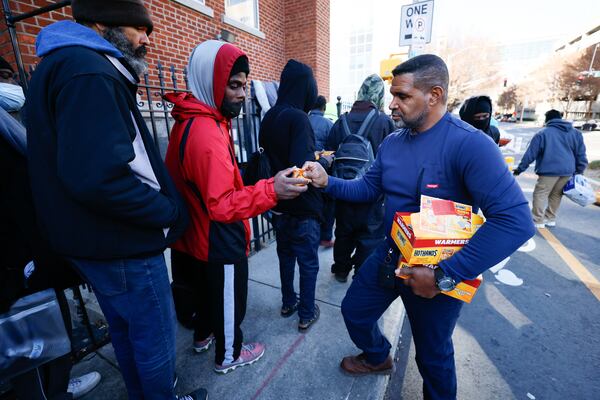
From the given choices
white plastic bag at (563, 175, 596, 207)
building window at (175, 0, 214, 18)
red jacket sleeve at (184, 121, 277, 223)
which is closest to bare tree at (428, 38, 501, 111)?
white plastic bag at (563, 175, 596, 207)

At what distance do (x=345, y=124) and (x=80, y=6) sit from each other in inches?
92.2

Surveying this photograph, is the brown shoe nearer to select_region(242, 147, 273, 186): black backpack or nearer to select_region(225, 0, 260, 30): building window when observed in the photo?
select_region(242, 147, 273, 186): black backpack

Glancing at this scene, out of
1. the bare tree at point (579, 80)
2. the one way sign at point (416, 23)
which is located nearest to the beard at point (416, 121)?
the one way sign at point (416, 23)

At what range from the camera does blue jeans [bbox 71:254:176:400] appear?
133 cm

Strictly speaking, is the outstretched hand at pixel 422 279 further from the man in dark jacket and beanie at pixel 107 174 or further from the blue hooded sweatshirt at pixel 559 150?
the blue hooded sweatshirt at pixel 559 150

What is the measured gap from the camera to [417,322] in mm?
1696

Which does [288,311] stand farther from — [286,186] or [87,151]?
[87,151]

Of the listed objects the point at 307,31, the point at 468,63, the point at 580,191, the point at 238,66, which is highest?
the point at 468,63

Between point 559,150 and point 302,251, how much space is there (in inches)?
210

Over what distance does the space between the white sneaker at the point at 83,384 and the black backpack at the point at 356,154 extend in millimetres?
2552

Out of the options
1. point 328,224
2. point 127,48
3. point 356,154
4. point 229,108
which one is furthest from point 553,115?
point 127,48

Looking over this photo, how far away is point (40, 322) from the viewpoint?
4.12ft

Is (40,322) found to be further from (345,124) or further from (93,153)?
(345,124)

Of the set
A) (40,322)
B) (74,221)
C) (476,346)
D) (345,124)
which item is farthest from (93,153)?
(476,346)
